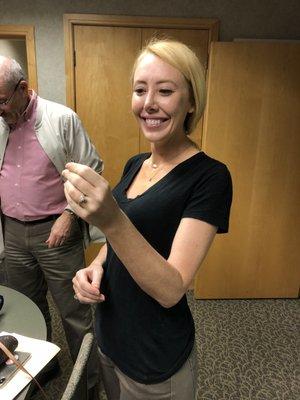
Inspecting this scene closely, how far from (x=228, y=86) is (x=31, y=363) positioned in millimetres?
1958

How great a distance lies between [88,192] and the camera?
527 millimetres

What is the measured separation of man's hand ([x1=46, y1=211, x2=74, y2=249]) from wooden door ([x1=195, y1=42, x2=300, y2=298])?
119 centimetres

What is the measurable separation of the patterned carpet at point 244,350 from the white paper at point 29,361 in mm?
999

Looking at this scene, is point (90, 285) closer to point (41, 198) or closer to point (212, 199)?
point (212, 199)

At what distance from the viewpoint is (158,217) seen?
772 mm

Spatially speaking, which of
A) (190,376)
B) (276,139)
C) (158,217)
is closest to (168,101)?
(158,217)

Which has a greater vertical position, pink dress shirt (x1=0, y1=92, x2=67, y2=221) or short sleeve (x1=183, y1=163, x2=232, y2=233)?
short sleeve (x1=183, y1=163, x2=232, y2=233)

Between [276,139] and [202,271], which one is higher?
[276,139]

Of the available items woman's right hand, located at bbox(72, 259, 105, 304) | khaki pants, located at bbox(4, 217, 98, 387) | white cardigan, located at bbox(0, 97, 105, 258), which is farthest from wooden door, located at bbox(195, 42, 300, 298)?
woman's right hand, located at bbox(72, 259, 105, 304)

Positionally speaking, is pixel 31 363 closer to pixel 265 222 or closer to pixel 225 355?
pixel 225 355

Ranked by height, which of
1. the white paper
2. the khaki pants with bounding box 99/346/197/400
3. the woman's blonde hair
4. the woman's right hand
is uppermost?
A: the woman's blonde hair

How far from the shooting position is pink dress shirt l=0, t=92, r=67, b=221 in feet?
5.03

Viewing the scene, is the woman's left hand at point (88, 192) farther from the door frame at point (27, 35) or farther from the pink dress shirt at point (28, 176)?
the door frame at point (27, 35)

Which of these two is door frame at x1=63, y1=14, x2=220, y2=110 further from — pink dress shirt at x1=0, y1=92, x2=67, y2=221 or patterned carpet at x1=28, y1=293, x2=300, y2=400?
patterned carpet at x1=28, y1=293, x2=300, y2=400
